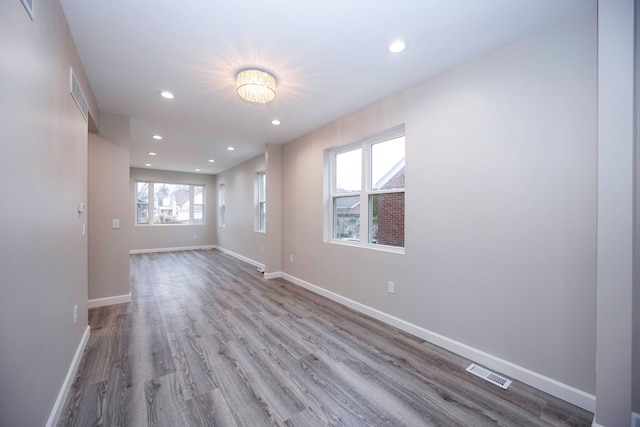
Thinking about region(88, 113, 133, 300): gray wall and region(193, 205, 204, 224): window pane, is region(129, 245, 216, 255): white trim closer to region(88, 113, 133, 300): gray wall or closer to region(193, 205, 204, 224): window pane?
region(193, 205, 204, 224): window pane

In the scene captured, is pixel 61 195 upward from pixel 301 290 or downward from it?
upward

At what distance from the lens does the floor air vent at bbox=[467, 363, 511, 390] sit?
188cm

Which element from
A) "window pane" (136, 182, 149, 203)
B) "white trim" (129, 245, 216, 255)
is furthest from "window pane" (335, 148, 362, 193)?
"window pane" (136, 182, 149, 203)

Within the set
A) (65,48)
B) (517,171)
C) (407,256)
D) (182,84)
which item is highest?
(182,84)

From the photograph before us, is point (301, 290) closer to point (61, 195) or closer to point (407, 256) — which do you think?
point (407, 256)

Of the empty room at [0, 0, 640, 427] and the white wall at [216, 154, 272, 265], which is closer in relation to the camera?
the empty room at [0, 0, 640, 427]

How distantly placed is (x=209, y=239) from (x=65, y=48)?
7469mm

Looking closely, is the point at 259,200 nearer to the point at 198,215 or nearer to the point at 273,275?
the point at 273,275

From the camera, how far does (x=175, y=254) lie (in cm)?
742

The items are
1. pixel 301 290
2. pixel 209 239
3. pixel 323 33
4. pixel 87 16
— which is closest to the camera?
pixel 87 16

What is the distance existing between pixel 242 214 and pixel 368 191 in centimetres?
447

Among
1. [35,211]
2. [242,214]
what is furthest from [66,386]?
[242,214]

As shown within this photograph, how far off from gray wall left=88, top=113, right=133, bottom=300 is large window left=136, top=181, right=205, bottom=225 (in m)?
4.92

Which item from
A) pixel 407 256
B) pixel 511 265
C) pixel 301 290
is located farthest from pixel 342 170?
pixel 511 265
